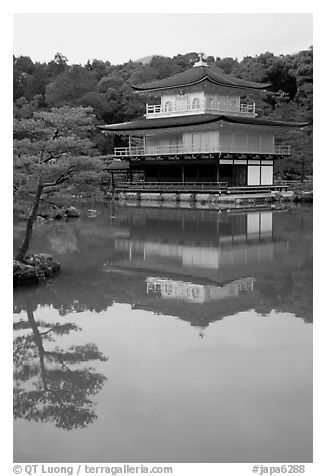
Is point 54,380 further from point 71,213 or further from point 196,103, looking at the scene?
point 196,103

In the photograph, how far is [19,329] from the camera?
923 centimetres

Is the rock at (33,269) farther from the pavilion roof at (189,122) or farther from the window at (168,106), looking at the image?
the window at (168,106)

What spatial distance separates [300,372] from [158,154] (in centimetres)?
3115

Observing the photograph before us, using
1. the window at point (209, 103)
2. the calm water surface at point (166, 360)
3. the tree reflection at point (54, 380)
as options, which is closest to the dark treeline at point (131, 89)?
the window at point (209, 103)

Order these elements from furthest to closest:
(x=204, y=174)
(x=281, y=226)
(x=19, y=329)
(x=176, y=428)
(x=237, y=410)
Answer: (x=204, y=174), (x=281, y=226), (x=19, y=329), (x=237, y=410), (x=176, y=428)

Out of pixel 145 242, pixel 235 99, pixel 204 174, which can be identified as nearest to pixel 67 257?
pixel 145 242

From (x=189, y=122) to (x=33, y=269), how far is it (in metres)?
24.8

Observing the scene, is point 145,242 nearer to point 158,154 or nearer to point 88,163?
point 88,163

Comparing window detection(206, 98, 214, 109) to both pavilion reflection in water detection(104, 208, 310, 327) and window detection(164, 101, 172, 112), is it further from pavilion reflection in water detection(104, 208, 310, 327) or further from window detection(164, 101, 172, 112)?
pavilion reflection in water detection(104, 208, 310, 327)

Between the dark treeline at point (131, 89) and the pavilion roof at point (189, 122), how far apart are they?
477 centimetres

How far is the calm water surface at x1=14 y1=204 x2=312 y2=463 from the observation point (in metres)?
5.52

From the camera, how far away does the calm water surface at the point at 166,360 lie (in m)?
5.52

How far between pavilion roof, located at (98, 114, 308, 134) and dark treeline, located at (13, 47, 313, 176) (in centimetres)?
477

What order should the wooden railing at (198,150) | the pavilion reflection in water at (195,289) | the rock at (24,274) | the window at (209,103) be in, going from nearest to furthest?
1. the pavilion reflection in water at (195,289)
2. the rock at (24,274)
3. the wooden railing at (198,150)
4. the window at (209,103)
